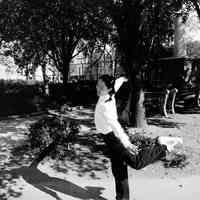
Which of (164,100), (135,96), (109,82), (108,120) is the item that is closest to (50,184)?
(108,120)

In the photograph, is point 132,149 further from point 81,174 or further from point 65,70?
point 65,70

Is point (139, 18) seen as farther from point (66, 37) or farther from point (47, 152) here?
point (66, 37)

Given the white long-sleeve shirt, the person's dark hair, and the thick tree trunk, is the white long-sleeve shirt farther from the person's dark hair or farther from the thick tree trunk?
the thick tree trunk

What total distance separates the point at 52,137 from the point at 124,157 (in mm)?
2891

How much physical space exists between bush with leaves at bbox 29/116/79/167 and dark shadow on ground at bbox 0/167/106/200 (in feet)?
2.13

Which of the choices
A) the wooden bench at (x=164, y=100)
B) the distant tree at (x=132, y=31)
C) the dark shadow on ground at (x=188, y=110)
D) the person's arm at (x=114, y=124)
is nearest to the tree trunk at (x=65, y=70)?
the wooden bench at (x=164, y=100)

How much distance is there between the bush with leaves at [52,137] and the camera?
6715 millimetres

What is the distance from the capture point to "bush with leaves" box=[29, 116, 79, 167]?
264 inches

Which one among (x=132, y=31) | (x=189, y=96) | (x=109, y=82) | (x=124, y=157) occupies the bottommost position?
(x=124, y=157)

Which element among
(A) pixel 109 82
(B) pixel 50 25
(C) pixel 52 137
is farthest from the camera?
(B) pixel 50 25

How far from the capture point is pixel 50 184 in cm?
540

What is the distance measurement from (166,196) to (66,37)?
12984 millimetres

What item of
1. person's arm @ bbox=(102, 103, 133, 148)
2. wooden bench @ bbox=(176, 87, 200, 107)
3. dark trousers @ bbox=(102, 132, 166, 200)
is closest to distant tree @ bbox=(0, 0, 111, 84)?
wooden bench @ bbox=(176, 87, 200, 107)

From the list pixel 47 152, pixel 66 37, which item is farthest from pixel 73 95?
pixel 47 152
